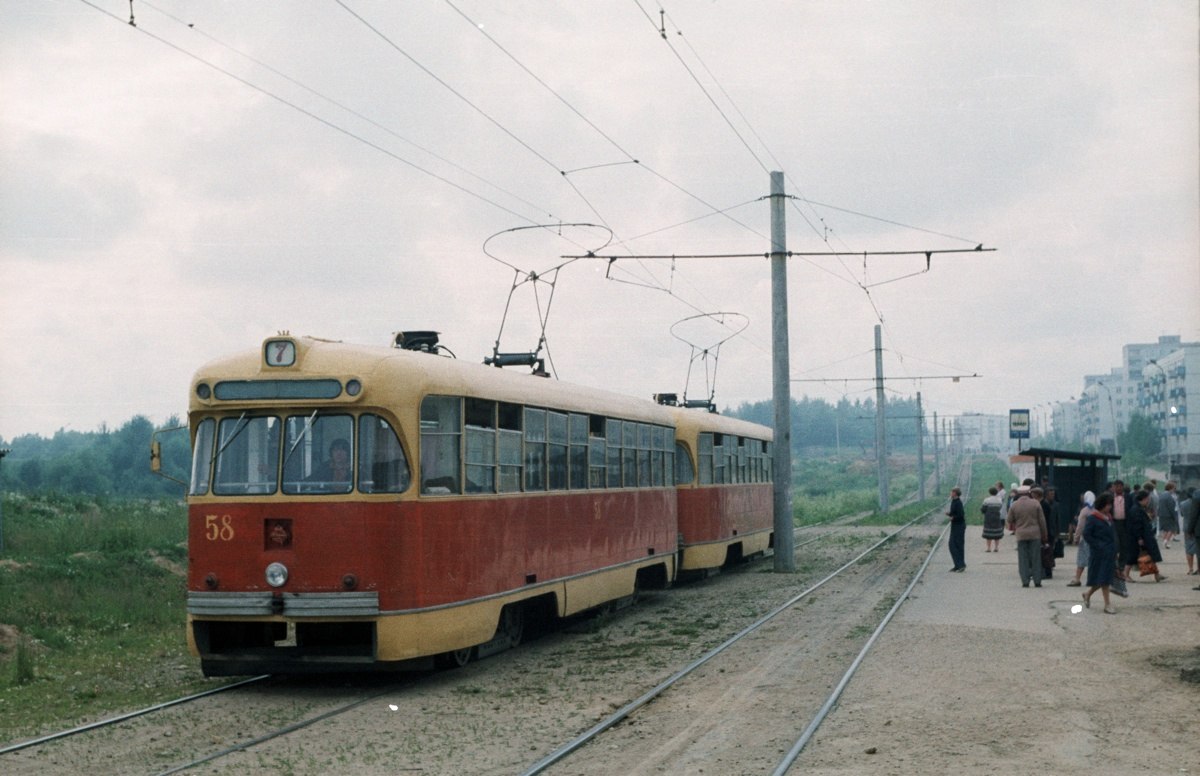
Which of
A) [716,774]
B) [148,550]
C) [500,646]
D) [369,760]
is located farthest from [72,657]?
[148,550]

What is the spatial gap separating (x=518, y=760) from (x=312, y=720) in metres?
2.14

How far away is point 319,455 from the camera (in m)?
11.8

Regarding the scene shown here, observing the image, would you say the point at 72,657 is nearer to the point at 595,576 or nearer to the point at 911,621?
the point at 595,576

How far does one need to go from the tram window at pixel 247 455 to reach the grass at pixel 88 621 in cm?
189

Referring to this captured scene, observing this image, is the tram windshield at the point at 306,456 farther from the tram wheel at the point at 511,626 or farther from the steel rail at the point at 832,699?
the steel rail at the point at 832,699

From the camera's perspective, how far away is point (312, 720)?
10.5 metres

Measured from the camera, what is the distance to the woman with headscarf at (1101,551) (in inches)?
684

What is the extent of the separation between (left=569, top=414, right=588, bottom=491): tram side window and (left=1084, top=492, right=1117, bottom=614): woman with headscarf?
6.54 m

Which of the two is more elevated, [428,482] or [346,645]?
[428,482]

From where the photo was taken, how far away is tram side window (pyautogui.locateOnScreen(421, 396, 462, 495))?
12016 millimetres

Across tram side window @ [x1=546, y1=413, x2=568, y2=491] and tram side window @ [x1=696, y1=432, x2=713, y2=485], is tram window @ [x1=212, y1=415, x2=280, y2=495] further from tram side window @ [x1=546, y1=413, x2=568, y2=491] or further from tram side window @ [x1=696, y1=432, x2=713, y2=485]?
tram side window @ [x1=696, y1=432, x2=713, y2=485]

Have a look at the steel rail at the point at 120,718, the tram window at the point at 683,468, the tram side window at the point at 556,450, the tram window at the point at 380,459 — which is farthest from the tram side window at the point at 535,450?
the tram window at the point at 683,468

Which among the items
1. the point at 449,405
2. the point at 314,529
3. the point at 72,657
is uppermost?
the point at 449,405

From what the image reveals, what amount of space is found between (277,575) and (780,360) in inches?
660
